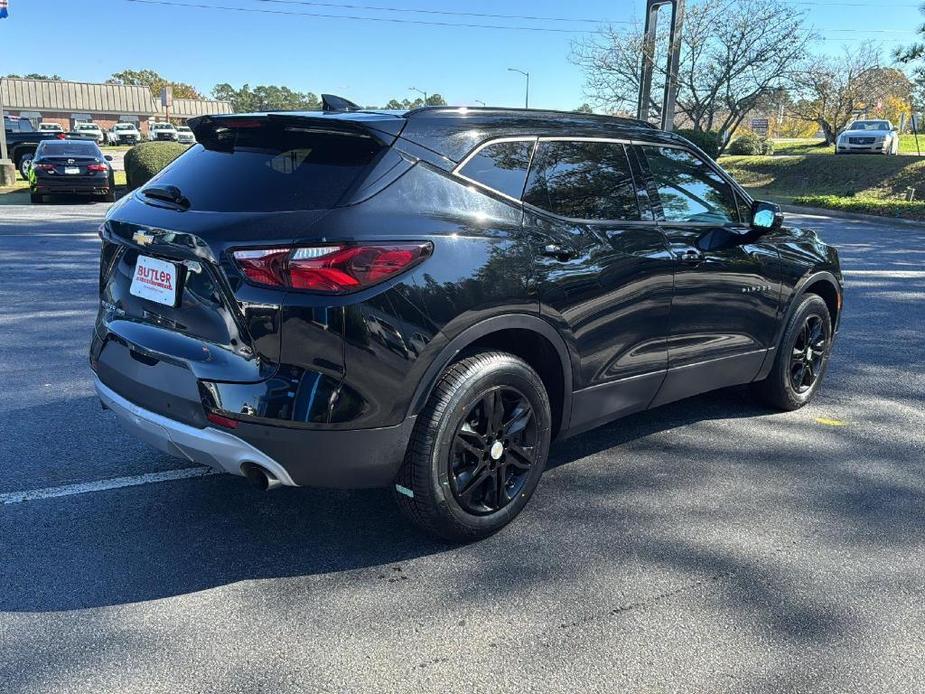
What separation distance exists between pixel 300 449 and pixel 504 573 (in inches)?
37.1

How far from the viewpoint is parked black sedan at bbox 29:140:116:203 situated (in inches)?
753

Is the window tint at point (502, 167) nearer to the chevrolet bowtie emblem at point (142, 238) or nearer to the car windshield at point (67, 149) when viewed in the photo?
the chevrolet bowtie emblem at point (142, 238)

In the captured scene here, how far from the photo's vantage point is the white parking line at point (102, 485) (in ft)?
12.1

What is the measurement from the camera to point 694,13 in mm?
30656

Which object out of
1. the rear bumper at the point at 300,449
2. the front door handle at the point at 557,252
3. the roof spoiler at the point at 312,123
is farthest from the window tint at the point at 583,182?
the rear bumper at the point at 300,449

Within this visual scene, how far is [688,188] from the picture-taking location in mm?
4305

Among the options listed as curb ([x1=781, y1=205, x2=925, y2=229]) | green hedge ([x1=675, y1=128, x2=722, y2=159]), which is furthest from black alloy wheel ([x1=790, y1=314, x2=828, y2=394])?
green hedge ([x1=675, y1=128, x2=722, y2=159])

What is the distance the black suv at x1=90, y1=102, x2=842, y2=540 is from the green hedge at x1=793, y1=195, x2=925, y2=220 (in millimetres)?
18260

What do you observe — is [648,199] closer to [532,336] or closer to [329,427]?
[532,336]

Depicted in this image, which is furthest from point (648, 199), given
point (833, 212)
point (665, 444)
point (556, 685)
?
point (833, 212)

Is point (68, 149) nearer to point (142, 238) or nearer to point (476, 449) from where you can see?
point (142, 238)

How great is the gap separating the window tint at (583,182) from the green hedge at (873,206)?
59.3 ft

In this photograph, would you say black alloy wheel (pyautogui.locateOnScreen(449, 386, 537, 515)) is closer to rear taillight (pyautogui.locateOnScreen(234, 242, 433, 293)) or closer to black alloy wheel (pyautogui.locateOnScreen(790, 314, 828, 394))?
rear taillight (pyautogui.locateOnScreen(234, 242, 433, 293))

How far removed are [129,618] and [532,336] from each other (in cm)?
187
